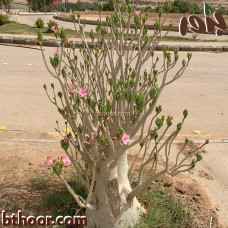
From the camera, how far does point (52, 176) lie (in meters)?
3.50

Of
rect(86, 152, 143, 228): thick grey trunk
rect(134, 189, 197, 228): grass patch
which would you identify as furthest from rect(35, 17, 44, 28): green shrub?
rect(86, 152, 143, 228): thick grey trunk

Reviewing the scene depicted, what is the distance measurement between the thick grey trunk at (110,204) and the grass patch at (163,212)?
0.19 metres

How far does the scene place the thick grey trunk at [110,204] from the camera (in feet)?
8.21

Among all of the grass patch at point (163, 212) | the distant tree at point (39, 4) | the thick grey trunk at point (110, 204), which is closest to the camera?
the thick grey trunk at point (110, 204)

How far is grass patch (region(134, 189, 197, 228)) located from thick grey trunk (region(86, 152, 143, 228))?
0.19 meters

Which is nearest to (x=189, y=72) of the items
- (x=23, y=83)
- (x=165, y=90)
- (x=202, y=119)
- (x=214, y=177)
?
(x=165, y=90)

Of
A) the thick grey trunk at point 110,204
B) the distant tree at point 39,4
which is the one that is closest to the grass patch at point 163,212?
the thick grey trunk at point 110,204

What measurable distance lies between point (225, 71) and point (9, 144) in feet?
26.3

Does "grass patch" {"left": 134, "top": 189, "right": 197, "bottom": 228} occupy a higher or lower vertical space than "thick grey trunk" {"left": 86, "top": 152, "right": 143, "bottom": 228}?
lower

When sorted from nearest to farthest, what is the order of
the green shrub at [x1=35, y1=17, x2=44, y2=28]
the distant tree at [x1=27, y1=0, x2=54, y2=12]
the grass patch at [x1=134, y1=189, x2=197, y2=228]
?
1. the grass patch at [x1=134, y1=189, x2=197, y2=228]
2. the green shrub at [x1=35, y1=17, x2=44, y2=28]
3. the distant tree at [x1=27, y1=0, x2=54, y2=12]

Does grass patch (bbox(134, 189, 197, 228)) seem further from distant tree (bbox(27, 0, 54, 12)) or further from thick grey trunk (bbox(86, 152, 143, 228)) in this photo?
distant tree (bbox(27, 0, 54, 12))

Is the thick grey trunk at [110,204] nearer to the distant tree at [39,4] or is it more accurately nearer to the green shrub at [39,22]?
the green shrub at [39,22]

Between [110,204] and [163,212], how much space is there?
718 mm

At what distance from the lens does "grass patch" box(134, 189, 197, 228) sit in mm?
2740
